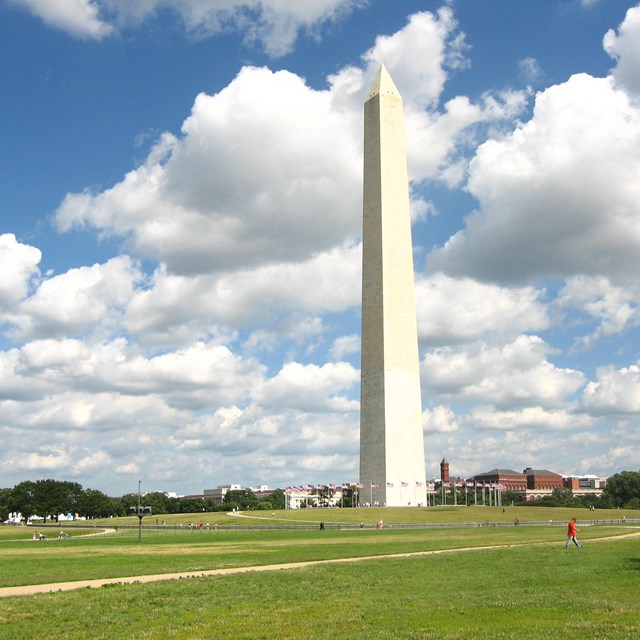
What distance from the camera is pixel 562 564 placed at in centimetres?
2355

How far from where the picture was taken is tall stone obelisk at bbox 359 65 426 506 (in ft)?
284

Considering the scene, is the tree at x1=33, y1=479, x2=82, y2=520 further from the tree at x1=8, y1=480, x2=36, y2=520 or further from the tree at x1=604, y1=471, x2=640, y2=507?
the tree at x1=604, y1=471, x2=640, y2=507

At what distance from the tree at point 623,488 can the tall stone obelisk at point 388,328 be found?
7012 cm

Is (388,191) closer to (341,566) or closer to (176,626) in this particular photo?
(341,566)

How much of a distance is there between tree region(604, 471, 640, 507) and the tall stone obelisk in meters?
70.1

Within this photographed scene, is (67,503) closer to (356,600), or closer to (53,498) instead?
(53,498)

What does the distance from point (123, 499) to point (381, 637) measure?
165 meters

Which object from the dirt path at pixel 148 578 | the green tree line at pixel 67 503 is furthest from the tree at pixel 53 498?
the dirt path at pixel 148 578

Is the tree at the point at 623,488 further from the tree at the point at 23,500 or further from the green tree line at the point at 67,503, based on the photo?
the tree at the point at 23,500

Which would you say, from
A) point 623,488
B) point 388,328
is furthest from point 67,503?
point 623,488

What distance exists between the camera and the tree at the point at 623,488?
144375 mm

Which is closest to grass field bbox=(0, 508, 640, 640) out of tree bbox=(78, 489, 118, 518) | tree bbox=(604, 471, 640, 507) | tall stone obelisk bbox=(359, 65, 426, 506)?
tall stone obelisk bbox=(359, 65, 426, 506)

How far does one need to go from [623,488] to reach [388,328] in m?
87.0

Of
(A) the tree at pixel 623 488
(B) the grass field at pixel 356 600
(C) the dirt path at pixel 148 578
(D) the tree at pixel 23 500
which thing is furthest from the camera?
(A) the tree at pixel 623 488
